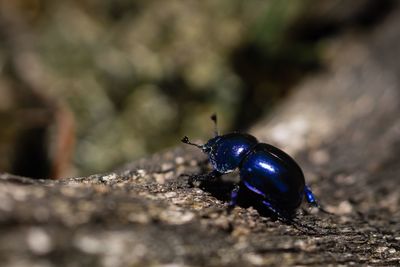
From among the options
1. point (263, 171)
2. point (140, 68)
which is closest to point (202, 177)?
point (263, 171)

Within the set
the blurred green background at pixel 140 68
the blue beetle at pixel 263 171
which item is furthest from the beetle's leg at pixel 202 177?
the blurred green background at pixel 140 68

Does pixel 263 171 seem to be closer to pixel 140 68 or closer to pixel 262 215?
pixel 262 215

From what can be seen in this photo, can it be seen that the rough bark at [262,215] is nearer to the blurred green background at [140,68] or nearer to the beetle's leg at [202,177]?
the beetle's leg at [202,177]

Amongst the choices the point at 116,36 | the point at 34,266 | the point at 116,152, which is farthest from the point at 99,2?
the point at 34,266

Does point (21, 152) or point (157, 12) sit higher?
point (157, 12)

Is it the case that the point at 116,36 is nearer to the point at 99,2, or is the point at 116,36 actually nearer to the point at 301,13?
the point at 99,2

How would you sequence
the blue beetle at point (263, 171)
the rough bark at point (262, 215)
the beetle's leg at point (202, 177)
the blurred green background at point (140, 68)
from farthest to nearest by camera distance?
the blurred green background at point (140, 68) → the beetle's leg at point (202, 177) → the blue beetle at point (263, 171) → the rough bark at point (262, 215)

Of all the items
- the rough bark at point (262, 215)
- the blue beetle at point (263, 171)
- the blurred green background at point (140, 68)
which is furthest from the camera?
the blurred green background at point (140, 68)
